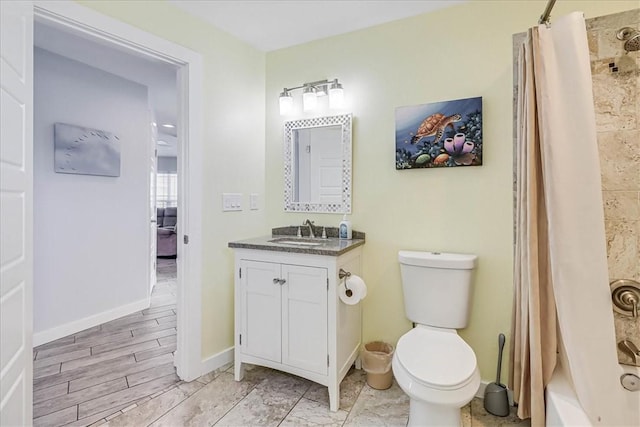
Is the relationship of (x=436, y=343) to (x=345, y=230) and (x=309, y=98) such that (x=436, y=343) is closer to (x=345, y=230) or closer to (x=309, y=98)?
(x=345, y=230)

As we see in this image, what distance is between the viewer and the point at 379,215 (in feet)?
7.21

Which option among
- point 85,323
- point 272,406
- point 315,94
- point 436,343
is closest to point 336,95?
point 315,94

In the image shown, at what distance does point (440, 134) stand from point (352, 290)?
3.56 feet

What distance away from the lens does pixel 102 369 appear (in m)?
2.20

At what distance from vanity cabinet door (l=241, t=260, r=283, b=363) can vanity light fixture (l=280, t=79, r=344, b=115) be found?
3.84ft

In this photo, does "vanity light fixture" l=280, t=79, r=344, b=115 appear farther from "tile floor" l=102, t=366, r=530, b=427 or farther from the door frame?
"tile floor" l=102, t=366, r=530, b=427

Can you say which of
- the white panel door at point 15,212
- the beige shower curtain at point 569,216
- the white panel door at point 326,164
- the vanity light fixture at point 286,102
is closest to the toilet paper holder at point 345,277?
the white panel door at point 326,164

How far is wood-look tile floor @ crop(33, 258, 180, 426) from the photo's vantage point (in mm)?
1778

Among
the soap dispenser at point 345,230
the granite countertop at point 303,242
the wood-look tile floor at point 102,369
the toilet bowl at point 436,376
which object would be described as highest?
the soap dispenser at point 345,230

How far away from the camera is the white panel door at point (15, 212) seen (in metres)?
1.08

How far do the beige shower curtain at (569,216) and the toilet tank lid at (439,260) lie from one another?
1.24 feet

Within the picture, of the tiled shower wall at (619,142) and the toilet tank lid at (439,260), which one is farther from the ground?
the tiled shower wall at (619,142)

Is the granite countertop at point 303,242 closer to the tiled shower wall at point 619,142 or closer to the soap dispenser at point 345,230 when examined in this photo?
the soap dispenser at point 345,230

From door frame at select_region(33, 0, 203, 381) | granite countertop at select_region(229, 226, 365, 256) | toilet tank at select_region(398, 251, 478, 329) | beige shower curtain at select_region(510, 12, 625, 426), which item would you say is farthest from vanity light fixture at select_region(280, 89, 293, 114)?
beige shower curtain at select_region(510, 12, 625, 426)
